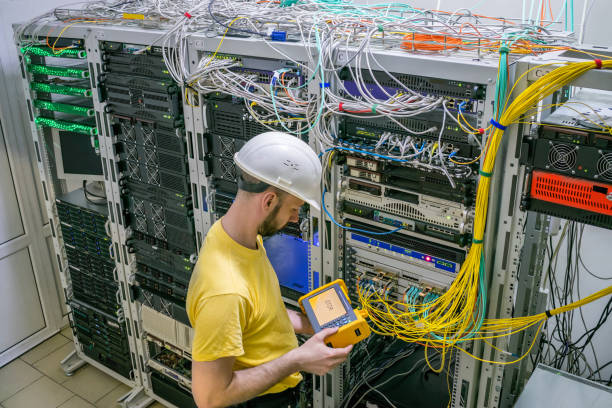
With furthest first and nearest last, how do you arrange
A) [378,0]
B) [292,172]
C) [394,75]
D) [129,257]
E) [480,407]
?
[378,0], [129,257], [480,407], [394,75], [292,172]

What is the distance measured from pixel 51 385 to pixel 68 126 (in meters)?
1.77

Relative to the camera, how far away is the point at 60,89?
307 cm

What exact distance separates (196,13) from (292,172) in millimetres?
1270

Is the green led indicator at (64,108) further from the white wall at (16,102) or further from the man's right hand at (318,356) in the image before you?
the man's right hand at (318,356)

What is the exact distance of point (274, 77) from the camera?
217cm

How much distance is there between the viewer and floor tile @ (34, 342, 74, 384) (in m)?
3.73

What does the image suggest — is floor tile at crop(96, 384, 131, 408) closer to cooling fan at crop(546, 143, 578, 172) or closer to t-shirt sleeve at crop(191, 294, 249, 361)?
t-shirt sleeve at crop(191, 294, 249, 361)

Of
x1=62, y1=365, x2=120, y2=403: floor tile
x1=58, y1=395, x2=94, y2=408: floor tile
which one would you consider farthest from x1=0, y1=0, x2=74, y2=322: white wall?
x1=58, y1=395, x2=94, y2=408: floor tile

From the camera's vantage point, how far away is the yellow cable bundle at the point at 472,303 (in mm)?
1620

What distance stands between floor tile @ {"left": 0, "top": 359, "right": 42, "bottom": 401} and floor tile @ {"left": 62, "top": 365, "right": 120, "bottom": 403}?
0.26 m

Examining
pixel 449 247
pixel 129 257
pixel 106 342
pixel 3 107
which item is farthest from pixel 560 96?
pixel 3 107

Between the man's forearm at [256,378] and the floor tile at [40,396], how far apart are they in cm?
233

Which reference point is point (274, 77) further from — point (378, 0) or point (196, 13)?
point (378, 0)

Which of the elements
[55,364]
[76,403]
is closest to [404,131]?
[76,403]
